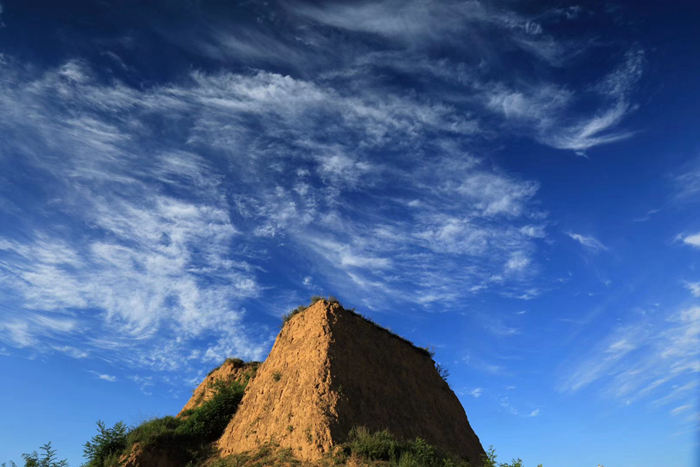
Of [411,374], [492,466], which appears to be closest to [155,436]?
[411,374]

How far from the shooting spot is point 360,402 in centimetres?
1750

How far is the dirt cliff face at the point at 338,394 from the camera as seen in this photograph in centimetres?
1636

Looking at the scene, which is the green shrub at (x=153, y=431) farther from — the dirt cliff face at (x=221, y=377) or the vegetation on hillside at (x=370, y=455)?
the vegetation on hillside at (x=370, y=455)

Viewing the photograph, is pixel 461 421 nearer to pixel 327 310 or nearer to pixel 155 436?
pixel 327 310

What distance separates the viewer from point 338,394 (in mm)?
16938

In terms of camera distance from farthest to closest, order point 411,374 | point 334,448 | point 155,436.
A: 1. point 411,374
2. point 155,436
3. point 334,448

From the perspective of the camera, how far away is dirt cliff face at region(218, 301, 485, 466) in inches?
644

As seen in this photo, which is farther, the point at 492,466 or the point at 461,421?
the point at 461,421

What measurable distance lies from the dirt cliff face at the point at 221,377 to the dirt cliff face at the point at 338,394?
3.06 m

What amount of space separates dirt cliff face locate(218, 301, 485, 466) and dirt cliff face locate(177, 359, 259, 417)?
10.0 feet

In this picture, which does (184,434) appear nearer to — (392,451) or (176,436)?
(176,436)

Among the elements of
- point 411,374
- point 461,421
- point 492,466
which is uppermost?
point 411,374

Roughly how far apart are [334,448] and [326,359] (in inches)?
158

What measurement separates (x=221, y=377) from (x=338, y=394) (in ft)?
37.6
